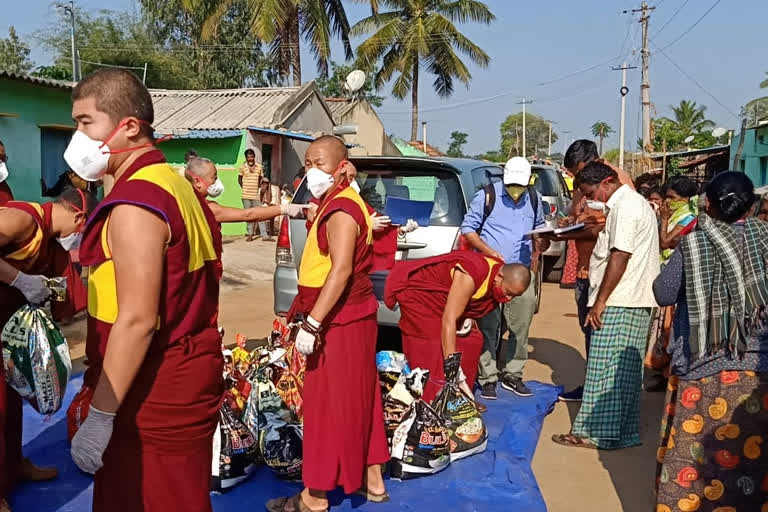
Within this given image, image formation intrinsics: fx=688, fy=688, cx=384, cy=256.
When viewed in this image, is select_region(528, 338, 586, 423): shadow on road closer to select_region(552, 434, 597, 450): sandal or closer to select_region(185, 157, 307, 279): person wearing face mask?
select_region(552, 434, 597, 450): sandal

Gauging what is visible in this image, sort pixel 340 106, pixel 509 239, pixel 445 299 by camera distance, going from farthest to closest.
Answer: pixel 340 106 → pixel 509 239 → pixel 445 299

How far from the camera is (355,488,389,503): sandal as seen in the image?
3730 mm

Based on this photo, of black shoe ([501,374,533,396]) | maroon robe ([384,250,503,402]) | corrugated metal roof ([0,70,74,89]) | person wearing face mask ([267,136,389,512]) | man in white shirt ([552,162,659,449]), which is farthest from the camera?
corrugated metal roof ([0,70,74,89])

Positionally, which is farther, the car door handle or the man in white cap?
the car door handle

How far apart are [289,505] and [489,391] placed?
2.50 metres

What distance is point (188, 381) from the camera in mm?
2119

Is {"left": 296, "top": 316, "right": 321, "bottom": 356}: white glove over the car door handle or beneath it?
beneath

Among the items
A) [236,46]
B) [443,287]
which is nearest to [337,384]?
[443,287]

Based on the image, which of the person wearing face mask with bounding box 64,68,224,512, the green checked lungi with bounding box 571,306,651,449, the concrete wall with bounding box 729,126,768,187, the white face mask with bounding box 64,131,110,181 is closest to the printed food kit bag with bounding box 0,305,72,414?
the person wearing face mask with bounding box 64,68,224,512

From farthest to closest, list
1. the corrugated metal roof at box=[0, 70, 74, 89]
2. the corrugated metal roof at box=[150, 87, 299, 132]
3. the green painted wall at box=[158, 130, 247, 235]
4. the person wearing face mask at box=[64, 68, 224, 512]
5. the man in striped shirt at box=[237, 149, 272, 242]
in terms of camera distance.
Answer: the corrugated metal roof at box=[150, 87, 299, 132] < the green painted wall at box=[158, 130, 247, 235] < the man in striped shirt at box=[237, 149, 272, 242] < the corrugated metal roof at box=[0, 70, 74, 89] < the person wearing face mask at box=[64, 68, 224, 512]

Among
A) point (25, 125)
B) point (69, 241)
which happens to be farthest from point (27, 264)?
point (25, 125)

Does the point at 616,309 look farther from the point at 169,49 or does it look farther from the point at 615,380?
the point at 169,49

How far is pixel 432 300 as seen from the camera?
4441 millimetres

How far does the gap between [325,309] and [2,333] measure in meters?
1.45
